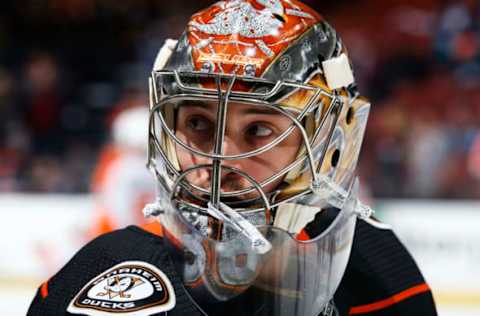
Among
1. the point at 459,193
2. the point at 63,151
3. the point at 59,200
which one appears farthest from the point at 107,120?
the point at 459,193

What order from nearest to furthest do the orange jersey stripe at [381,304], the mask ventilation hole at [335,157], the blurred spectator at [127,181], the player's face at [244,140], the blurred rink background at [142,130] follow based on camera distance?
the player's face at [244,140] → the mask ventilation hole at [335,157] → the orange jersey stripe at [381,304] → the blurred spectator at [127,181] → the blurred rink background at [142,130]

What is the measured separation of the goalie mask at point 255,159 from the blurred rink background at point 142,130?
236 centimetres

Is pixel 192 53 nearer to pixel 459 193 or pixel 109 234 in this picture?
pixel 109 234

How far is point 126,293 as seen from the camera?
4.41ft

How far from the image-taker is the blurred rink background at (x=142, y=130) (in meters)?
4.05

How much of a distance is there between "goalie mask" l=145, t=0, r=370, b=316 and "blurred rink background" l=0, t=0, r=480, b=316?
2.36m

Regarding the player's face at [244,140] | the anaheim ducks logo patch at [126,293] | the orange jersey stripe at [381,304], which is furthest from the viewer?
the orange jersey stripe at [381,304]

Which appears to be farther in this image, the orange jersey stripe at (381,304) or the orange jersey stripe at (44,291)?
the orange jersey stripe at (381,304)

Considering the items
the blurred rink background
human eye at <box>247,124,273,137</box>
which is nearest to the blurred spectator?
the blurred rink background

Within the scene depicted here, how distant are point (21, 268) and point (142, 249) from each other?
290cm

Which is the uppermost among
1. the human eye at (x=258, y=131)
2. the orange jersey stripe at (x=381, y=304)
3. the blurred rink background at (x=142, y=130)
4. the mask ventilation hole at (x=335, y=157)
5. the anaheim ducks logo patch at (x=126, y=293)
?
the human eye at (x=258, y=131)

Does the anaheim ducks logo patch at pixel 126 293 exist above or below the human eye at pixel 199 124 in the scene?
below

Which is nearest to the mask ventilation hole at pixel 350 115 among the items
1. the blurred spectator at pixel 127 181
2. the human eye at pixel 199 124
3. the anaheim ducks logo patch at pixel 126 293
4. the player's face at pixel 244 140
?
the player's face at pixel 244 140

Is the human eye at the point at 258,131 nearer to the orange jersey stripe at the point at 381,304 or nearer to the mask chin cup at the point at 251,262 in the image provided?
the mask chin cup at the point at 251,262
